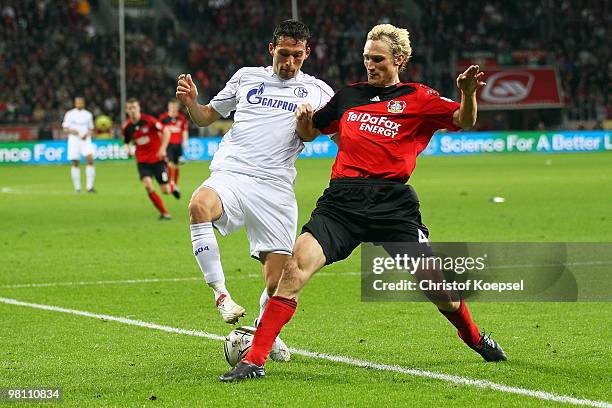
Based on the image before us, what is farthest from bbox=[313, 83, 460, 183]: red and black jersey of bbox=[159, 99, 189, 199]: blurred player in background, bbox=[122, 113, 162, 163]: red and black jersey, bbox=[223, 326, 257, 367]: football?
bbox=[159, 99, 189, 199]: blurred player in background

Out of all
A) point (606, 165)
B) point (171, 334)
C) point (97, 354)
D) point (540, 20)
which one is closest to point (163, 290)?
point (171, 334)

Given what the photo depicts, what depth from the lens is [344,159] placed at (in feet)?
22.7

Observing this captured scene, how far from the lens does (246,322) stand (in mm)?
9016

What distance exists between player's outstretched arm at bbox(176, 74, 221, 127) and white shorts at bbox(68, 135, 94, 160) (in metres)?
19.3

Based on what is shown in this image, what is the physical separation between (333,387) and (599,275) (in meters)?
5.83

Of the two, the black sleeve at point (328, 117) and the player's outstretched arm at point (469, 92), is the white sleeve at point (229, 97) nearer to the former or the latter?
the black sleeve at point (328, 117)

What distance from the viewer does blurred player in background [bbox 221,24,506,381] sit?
6598 mm

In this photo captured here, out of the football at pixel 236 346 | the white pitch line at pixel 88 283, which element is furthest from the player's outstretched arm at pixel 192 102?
the white pitch line at pixel 88 283

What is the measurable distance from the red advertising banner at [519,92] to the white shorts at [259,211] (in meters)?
42.3

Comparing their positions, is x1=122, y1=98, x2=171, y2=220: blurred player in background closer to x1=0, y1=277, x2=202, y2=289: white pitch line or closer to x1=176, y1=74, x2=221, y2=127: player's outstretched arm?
x1=0, y1=277, x2=202, y2=289: white pitch line

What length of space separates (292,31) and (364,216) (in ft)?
4.75

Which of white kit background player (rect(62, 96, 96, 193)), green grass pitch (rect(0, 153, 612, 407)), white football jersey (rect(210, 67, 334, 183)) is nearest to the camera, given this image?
green grass pitch (rect(0, 153, 612, 407))

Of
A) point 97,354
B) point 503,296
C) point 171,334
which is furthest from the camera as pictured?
point 503,296

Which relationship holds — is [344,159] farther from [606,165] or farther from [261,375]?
[606,165]
